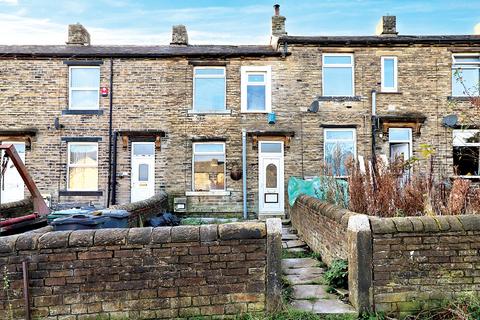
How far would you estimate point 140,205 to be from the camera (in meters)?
8.15

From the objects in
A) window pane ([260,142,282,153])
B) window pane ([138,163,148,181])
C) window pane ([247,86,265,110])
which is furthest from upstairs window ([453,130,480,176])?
window pane ([138,163,148,181])

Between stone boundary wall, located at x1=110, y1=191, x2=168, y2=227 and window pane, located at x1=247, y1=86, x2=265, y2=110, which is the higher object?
window pane, located at x1=247, y1=86, x2=265, y2=110

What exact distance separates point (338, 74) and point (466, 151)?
5.86 m

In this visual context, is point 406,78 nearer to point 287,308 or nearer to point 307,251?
point 307,251

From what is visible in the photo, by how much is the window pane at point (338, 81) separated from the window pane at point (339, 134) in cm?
150

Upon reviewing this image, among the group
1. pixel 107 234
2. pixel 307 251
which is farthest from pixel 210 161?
pixel 107 234

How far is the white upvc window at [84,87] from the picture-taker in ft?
44.5

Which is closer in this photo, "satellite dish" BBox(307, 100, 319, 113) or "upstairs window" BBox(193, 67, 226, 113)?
"satellite dish" BBox(307, 100, 319, 113)

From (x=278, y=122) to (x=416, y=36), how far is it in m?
6.50

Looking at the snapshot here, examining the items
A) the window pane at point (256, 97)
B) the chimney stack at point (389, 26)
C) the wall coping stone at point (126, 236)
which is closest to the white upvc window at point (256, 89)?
the window pane at point (256, 97)

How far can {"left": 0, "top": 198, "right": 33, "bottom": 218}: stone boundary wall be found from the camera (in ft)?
26.5

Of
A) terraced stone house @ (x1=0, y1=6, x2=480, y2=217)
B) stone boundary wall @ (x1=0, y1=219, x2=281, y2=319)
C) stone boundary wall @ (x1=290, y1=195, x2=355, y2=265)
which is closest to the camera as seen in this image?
stone boundary wall @ (x1=0, y1=219, x2=281, y2=319)

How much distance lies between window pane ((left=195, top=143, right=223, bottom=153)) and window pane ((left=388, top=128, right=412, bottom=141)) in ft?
21.8

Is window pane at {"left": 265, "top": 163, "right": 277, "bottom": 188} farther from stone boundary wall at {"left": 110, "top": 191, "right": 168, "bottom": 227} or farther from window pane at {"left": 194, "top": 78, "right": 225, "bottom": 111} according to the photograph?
stone boundary wall at {"left": 110, "top": 191, "right": 168, "bottom": 227}
